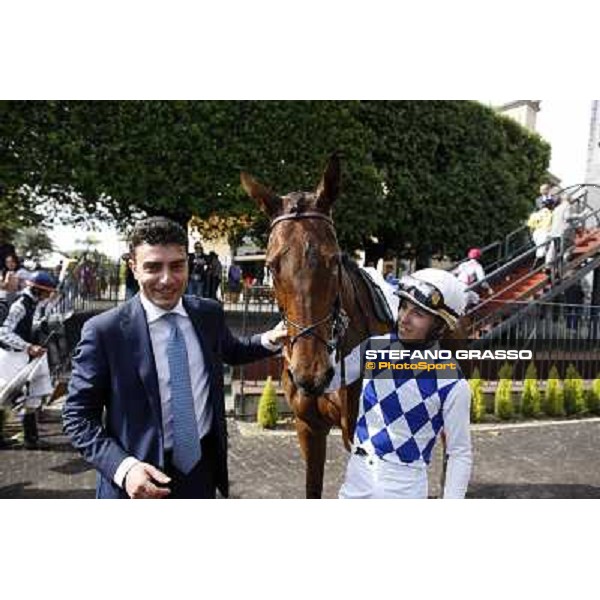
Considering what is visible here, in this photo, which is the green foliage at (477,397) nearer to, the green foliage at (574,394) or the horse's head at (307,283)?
the green foliage at (574,394)

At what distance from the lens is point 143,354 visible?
2176 millimetres

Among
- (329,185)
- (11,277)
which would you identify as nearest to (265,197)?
(329,185)

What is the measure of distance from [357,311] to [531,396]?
2.22m

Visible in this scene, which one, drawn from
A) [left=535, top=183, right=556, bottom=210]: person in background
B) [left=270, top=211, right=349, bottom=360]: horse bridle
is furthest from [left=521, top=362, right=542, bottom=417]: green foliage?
[left=270, top=211, right=349, bottom=360]: horse bridle

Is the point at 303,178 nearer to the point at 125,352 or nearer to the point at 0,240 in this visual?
the point at 125,352

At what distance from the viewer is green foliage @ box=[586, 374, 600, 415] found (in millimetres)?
3817

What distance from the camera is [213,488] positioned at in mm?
2551

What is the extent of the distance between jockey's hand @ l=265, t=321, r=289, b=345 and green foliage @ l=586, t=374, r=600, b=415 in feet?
9.11

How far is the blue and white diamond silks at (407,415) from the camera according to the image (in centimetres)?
247

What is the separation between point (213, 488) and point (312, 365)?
35.8 inches

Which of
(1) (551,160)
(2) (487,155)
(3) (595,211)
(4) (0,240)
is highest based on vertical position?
(2) (487,155)

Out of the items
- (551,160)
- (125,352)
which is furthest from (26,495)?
(551,160)

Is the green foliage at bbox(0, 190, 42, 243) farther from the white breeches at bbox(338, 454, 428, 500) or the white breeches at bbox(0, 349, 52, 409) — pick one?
the white breeches at bbox(338, 454, 428, 500)

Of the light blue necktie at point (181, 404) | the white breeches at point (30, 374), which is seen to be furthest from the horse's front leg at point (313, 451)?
the white breeches at point (30, 374)
